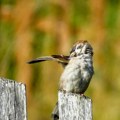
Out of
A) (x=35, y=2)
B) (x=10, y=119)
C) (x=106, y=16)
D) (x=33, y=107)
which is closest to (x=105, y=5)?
(x=106, y=16)

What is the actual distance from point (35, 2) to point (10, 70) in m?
0.59

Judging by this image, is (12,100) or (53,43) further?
(53,43)

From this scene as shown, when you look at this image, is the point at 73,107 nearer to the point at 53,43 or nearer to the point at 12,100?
the point at 12,100

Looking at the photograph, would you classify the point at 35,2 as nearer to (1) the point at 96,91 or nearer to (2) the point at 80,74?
(1) the point at 96,91

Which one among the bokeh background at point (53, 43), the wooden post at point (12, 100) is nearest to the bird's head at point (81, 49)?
the bokeh background at point (53, 43)

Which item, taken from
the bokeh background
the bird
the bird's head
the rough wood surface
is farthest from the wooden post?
the bokeh background

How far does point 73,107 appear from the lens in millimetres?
3855

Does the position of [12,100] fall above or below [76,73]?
below

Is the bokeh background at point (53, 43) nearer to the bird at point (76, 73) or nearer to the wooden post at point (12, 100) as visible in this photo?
the bird at point (76, 73)

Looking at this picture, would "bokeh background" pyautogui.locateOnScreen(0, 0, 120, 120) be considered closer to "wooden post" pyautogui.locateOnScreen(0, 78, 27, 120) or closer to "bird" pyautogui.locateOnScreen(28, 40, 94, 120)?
"bird" pyautogui.locateOnScreen(28, 40, 94, 120)

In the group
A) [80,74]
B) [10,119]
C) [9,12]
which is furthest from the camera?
[9,12]

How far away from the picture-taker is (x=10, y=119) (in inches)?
139

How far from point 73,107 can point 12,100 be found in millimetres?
408

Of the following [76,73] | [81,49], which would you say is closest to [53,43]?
[81,49]
